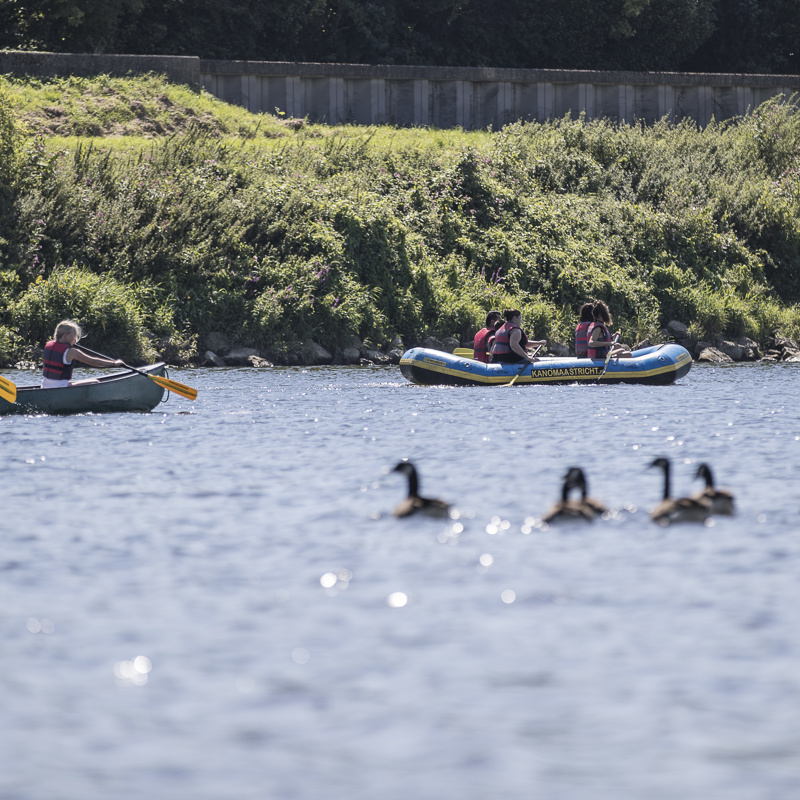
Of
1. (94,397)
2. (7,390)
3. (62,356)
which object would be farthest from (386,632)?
(62,356)

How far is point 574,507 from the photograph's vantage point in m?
10.2

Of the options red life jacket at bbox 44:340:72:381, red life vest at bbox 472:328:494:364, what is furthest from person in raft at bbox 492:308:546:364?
red life jacket at bbox 44:340:72:381

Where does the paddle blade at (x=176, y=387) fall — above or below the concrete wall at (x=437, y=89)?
below

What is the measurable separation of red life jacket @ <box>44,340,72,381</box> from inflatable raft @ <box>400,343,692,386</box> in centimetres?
688

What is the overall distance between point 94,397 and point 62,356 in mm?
730

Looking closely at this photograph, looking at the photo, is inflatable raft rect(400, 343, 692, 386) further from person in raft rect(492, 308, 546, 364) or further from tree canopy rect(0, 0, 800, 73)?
tree canopy rect(0, 0, 800, 73)

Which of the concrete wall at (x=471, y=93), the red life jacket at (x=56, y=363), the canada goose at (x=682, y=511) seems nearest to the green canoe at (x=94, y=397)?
the red life jacket at (x=56, y=363)

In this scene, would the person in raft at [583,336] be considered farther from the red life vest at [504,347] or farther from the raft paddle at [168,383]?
the raft paddle at [168,383]

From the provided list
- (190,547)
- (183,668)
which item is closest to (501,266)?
(190,547)

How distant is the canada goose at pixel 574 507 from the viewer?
A: 1020 cm

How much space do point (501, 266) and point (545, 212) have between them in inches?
111

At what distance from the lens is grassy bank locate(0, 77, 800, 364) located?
2909 cm

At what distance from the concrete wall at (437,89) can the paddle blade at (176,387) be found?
1825 centimetres

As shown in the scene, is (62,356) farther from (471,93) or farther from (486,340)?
(471,93)
